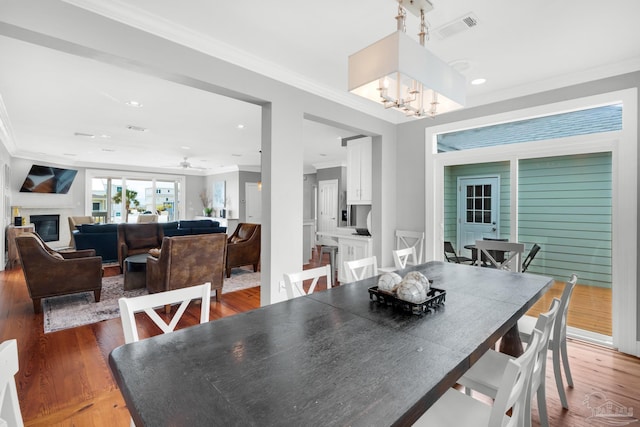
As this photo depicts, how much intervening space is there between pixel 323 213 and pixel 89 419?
26.8 feet

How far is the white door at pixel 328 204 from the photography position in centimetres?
938

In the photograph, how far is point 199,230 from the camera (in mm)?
6777

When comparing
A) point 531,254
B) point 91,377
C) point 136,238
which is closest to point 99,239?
point 136,238

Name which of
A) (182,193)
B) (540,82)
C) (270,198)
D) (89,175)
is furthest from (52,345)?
(182,193)

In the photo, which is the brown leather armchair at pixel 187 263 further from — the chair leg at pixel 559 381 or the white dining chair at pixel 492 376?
the chair leg at pixel 559 381

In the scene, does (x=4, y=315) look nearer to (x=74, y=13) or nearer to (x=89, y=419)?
(x=89, y=419)

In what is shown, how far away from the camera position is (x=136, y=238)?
5.88m

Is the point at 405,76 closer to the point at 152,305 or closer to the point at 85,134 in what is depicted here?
the point at 152,305

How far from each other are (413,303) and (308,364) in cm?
71

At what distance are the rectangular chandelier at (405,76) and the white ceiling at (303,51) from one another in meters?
0.60

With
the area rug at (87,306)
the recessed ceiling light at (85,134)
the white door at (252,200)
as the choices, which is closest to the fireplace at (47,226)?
the recessed ceiling light at (85,134)

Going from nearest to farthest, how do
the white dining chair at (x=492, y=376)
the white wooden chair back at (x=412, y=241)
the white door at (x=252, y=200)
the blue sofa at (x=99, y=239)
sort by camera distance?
the white dining chair at (x=492, y=376) < the white wooden chair back at (x=412, y=241) < the blue sofa at (x=99, y=239) < the white door at (x=252, y=200)

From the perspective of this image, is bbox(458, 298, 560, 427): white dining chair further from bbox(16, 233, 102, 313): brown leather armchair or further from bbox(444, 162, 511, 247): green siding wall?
bbox(16, 233, 102, 313): brown leather armchair

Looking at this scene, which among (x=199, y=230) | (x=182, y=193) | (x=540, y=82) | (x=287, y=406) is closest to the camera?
(x=287, y=406)
